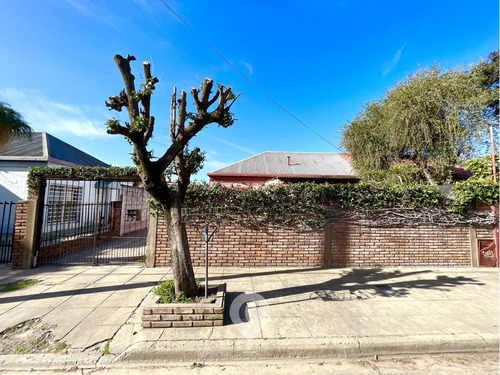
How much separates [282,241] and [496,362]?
13.0ft

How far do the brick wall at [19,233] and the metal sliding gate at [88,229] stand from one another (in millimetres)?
313

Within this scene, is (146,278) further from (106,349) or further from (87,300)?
Result: (106,349)

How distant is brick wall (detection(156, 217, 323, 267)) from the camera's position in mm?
5750

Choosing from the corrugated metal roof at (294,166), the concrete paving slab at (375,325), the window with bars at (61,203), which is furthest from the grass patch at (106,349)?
the corrugated metal roof at (294,166)

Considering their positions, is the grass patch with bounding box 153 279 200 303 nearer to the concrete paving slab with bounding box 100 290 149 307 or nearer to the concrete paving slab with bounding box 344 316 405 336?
the concrete paving slab with bounding box 100 290 149 307

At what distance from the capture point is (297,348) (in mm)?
2668

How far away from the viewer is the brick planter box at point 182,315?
300cm

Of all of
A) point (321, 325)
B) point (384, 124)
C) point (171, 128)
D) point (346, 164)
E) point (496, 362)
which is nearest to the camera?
point (496, 362)

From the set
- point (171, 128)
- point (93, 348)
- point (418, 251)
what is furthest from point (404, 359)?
point (171, 128)

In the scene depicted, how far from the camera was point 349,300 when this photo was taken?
3949 mm

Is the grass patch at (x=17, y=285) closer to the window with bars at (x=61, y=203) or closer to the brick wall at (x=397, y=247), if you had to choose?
the window with bars at (x=61, y=203)

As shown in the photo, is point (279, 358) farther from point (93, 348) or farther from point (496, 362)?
point (496, 362)

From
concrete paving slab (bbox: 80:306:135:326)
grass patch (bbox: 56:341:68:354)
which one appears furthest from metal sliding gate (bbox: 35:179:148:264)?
grass patch (bbox: 56:341:68:354)

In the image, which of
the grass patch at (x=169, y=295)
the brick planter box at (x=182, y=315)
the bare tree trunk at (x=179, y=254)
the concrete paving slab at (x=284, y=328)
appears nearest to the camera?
the concrete paving slab at (x=284, y=328)
